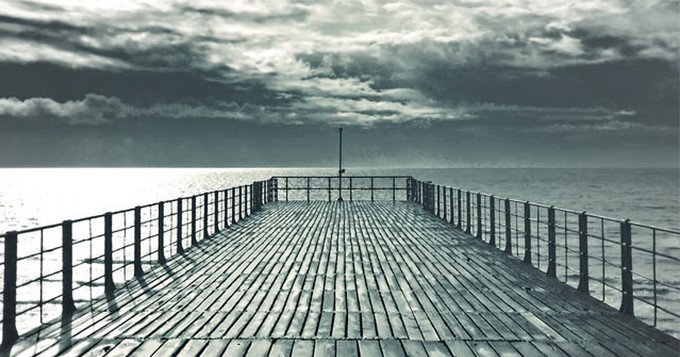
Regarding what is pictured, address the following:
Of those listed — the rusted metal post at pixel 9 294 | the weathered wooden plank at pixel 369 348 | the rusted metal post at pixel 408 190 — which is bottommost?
the weathered wooden plank at pixel 369 348

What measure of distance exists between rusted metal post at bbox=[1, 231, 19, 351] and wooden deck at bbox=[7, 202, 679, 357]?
0.57ft

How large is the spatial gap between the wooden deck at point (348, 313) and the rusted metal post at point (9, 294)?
0.17 metres

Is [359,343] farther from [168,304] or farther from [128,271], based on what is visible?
[128,271]

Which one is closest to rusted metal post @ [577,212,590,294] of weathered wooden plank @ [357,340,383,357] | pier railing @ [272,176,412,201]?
weathered wooden plank @ [357,340,383,357]

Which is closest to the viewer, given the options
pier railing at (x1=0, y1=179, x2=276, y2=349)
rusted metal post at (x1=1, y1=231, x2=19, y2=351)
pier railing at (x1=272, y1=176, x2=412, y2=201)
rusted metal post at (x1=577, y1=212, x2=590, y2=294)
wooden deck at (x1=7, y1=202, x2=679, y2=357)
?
wooden deck at (x1=7, y1=202, x2=679, y2=357)

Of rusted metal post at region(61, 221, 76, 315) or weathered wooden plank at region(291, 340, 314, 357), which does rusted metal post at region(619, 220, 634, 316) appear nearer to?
weathered wooden plank at region(291, 340, 314, 357)

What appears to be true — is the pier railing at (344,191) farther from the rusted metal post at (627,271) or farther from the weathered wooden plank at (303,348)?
the weathered wooden plank at (303,348)

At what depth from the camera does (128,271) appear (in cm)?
2784

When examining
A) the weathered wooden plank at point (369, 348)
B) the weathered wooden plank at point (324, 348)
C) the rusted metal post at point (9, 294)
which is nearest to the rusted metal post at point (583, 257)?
the weathered wooden plank at point (369, 348)

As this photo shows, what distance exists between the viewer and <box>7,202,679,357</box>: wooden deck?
217 inches

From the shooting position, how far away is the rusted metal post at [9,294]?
5855mm

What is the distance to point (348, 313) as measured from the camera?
677 cm

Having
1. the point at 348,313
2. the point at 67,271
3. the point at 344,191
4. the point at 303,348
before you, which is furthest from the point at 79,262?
the point at 344,191

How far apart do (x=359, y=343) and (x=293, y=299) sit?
2131 mm
